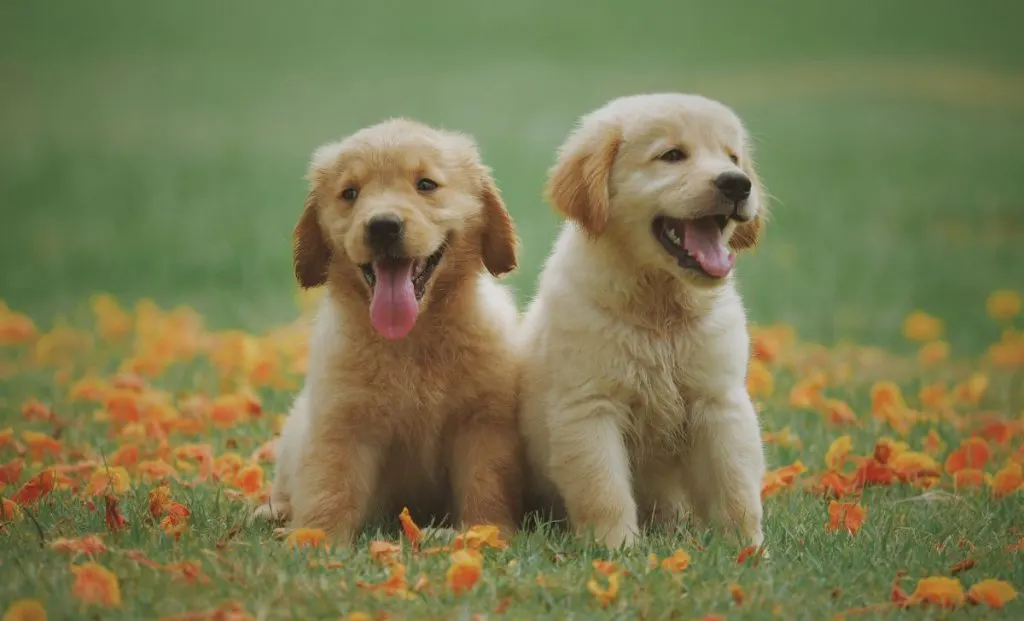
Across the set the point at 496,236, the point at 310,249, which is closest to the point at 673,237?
the point at 496,236

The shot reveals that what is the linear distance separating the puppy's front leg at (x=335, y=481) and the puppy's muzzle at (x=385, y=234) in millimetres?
568

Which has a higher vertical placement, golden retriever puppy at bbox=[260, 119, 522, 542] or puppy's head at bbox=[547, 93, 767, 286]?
puppy's head at bbox=[547, 93, 767, 286]

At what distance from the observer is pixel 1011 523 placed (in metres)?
4.38

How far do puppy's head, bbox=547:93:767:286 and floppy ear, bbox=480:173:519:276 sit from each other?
258 millimetres

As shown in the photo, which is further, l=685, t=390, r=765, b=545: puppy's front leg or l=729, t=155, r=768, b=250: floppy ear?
l=729, t=155, r=768, b=250: floppy ear

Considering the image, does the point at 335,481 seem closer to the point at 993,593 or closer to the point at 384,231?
the point at 384,231

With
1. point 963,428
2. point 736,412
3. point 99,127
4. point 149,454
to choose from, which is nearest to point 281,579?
point 736,412

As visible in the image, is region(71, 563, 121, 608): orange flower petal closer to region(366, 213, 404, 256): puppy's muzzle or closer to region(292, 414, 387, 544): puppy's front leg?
region(292, 414, 387, 544): puppy's front leg

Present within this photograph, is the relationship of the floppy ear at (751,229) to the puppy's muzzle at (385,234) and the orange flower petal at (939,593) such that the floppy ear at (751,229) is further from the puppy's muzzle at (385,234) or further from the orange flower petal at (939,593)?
the orange flower petal at (939,593)

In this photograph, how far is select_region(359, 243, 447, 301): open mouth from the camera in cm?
413

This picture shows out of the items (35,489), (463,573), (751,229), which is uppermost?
(751,229)

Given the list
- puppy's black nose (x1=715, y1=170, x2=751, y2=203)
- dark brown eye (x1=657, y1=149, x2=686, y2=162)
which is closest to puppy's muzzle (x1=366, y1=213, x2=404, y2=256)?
dark brown eye (x1=657, y1=149, x2=686, y2=162)

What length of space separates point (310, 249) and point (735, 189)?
140 centimetres

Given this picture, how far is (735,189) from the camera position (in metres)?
3.88
